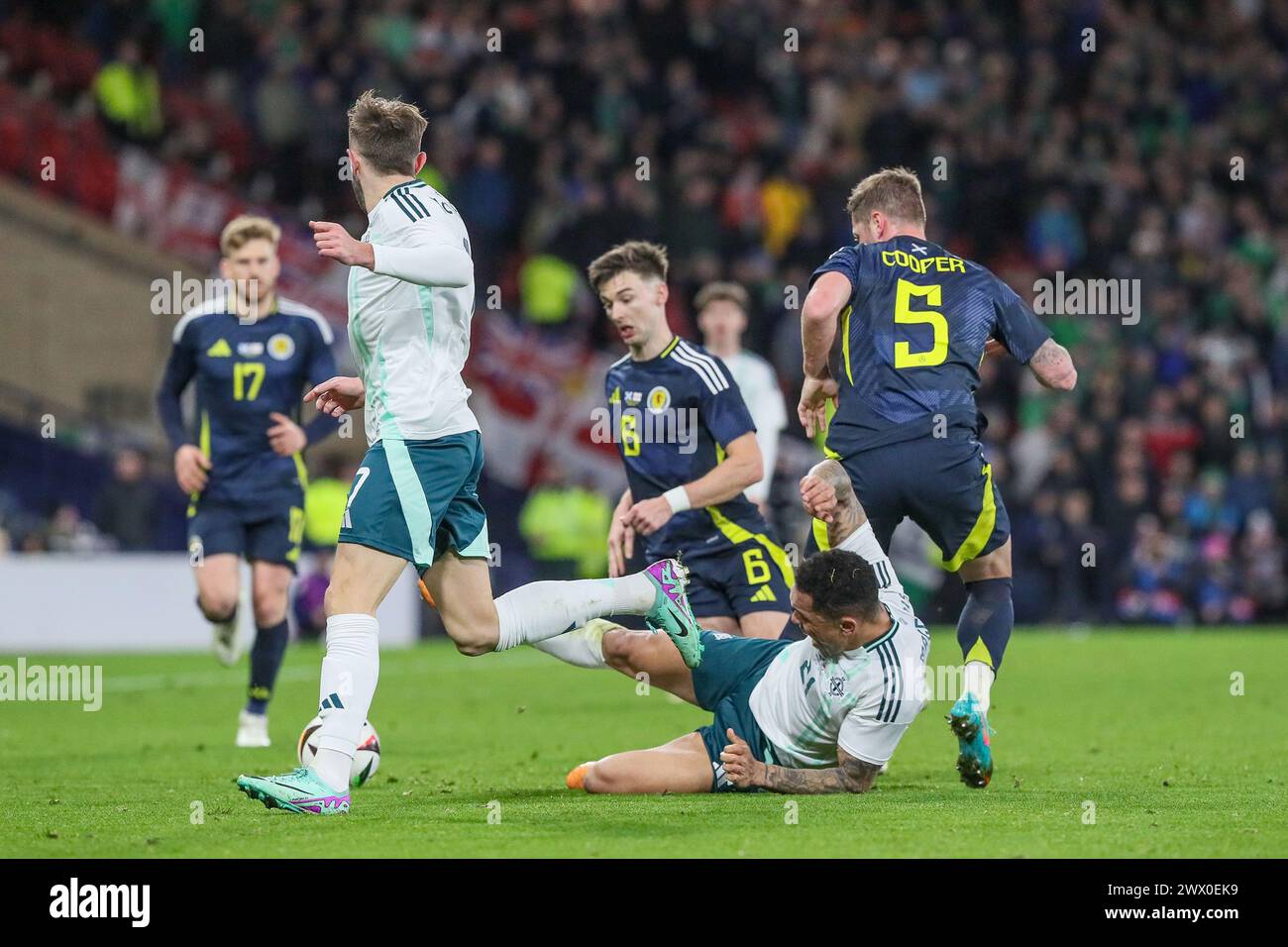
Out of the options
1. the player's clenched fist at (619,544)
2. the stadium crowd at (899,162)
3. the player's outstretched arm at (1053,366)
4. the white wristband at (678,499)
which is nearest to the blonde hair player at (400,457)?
the player's clenched fist at (619,544)

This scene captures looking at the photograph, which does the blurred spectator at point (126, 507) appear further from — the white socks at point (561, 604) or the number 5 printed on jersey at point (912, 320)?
the number 5 printed on jersey at point (912, 320)

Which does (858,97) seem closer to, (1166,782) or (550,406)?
(550,406)

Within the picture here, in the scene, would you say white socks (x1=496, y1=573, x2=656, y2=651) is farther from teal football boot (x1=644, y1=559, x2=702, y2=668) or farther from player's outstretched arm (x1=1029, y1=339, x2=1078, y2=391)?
player's outstretched arm (x1=1029, y1=339, x2=1078, y2=391)

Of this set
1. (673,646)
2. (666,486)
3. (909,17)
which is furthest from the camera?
(909,17)

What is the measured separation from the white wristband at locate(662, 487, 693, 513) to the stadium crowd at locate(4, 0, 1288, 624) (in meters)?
12.2

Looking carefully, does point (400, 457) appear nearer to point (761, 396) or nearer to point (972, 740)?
point (972, 740)

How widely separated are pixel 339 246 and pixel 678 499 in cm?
269

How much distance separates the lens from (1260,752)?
29.4ft

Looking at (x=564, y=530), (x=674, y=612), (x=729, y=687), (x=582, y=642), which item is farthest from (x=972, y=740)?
(x=564, y=530)

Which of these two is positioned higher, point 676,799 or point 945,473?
point 945,473

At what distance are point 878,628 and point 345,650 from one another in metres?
1.95

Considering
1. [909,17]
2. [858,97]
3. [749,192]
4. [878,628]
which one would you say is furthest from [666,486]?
[909,17]

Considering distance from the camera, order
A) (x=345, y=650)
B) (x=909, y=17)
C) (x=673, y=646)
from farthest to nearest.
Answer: (x=909, y=17) < (x=673, y=646) < (x=345, y=650)

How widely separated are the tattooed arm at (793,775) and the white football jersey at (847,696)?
0.08m
